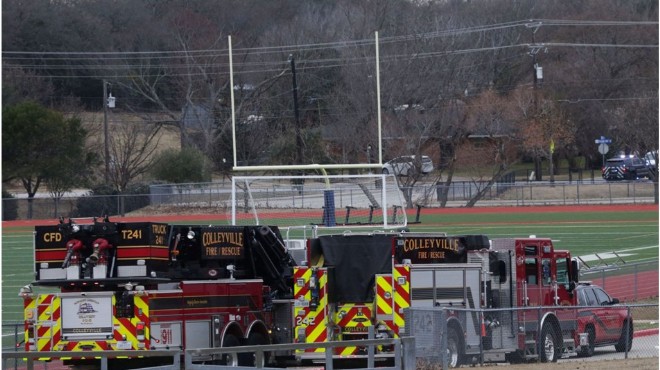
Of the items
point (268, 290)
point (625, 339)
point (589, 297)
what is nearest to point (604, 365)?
point (625, 339)

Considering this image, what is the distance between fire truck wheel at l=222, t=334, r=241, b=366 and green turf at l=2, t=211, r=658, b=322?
17665 millimetres

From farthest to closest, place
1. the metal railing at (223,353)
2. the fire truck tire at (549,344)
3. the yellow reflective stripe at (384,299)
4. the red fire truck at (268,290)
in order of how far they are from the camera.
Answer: the fire truck tire at (549,344) → the yellow reflective stripe at (384,299) → the red fire truck at (268,290) → the metal railing at (223,353)

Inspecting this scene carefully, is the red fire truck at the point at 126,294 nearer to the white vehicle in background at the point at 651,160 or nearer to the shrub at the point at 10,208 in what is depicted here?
the shrub at the point at 10,208

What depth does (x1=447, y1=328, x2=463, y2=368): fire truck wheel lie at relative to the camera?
18062 millimetres

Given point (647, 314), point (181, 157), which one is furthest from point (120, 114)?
point (647, 314)

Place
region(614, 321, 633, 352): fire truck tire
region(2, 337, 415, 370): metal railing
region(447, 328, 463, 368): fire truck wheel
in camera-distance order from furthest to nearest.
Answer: region(614, 321, 633, 352): fire truck tire → region(447, 328, 463, 368): fire truck wheel → region(2, 337, 415, 370): metal railing

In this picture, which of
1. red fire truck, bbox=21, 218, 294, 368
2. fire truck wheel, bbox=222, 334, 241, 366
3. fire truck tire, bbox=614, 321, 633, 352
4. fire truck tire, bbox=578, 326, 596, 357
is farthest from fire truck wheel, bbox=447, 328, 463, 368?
fire truck tire, bbox=578, 326, 596, 357

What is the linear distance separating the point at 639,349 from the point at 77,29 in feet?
247

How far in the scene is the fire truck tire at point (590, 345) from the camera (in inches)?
857

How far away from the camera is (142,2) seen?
100m

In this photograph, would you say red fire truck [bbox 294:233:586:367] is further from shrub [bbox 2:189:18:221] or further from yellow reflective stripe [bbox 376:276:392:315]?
shrub [bbox 2:189:18:221]

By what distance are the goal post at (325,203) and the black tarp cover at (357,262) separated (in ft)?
6.38

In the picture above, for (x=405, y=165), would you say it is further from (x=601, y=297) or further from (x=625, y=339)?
(x=625, y=339)

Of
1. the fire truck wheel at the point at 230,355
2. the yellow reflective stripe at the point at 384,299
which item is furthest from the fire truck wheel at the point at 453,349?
the fire truck wheel at the point at 230,355
